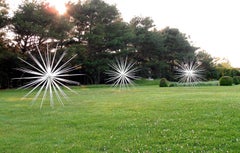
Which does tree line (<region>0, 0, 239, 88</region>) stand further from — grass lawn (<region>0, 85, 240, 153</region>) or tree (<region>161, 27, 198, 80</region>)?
grass lawn (<region>0, 85, 240, 153</region>)

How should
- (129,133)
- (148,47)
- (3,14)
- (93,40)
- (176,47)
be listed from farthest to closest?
(176,47) < (148,47) < (93,40) < (3,14) < (129,133)

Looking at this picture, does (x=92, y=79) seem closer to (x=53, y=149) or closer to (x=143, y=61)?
(x=143, y=61)

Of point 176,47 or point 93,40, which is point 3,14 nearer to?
point 93,40

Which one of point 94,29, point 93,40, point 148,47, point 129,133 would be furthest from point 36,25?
point 129,133

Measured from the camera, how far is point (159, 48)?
181 feet

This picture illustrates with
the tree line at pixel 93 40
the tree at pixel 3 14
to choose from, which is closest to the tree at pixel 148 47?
the tree line at pixel 93 40

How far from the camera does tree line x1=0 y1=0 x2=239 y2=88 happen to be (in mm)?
38812

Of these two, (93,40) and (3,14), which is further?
(93,40)

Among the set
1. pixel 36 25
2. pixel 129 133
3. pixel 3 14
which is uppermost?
pixel 3 14

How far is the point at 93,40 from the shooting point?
154 feet

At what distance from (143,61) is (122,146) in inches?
2016

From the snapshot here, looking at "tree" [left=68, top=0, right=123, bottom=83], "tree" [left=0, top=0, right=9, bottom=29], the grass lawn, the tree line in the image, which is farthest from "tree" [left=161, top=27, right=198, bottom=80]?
the grass lawn

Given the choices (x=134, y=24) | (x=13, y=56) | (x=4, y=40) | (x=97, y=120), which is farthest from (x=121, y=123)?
(x=134, y=24)

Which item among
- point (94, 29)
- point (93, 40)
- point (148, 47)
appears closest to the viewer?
point (93, 40)
